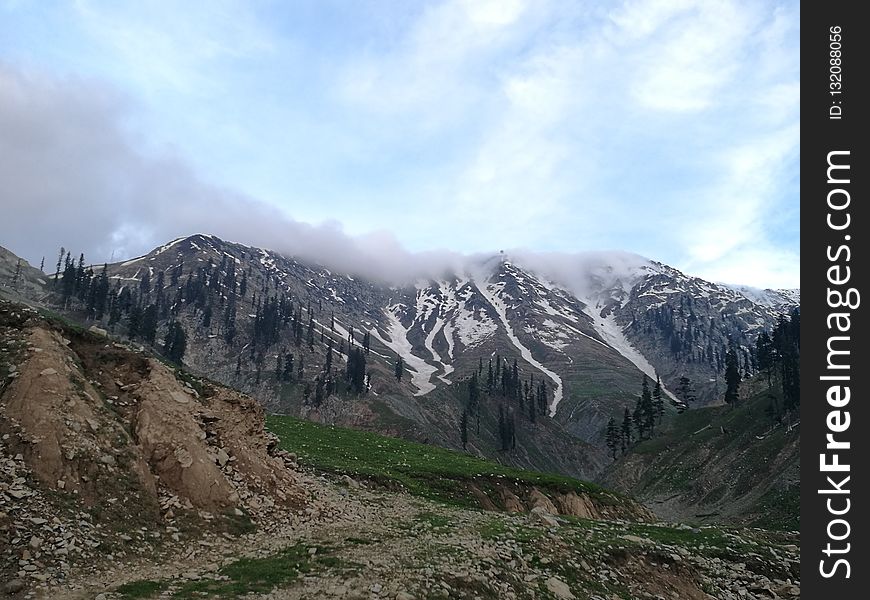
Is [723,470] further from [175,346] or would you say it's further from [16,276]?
[16,276]

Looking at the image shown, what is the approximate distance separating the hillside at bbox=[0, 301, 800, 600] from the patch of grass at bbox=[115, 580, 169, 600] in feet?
0.21

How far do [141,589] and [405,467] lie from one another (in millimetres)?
29070

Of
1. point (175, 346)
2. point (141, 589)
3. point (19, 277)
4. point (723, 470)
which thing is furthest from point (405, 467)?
point (19, 277)

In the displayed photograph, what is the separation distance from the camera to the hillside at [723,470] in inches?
2576

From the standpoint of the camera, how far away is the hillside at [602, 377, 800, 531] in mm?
65438

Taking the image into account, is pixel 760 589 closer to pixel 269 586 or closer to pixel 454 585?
pixel 454 585

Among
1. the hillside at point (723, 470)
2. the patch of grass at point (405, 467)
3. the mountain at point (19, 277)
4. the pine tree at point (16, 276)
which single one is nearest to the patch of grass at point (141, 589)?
the patch of grass at point (405, 467)

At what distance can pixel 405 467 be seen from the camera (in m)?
40.2

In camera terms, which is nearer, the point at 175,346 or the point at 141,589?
the point at 141,589

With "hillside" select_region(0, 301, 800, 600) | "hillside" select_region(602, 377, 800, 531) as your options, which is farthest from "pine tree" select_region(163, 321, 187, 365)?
"hillside" select_region(0, 301, 800, 600)

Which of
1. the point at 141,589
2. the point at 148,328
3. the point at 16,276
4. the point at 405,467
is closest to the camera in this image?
the point at 141,589

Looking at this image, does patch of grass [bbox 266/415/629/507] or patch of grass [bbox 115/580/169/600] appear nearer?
patch of grass [bbox 115/580/169/600]

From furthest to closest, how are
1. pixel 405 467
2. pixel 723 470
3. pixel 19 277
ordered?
pixel 19 277, pixel 723 470, pixel 405 467

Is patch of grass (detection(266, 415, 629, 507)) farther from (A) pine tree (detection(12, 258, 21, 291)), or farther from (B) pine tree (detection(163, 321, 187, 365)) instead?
(A) pine tree (detection(12, 258, 21, 291))
